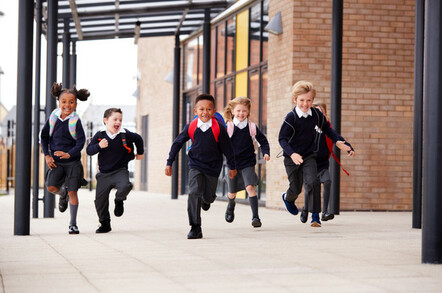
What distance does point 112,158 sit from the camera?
9.53 meters

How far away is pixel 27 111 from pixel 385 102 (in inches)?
298

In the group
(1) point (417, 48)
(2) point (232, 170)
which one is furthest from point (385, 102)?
(2) point (232, 170)

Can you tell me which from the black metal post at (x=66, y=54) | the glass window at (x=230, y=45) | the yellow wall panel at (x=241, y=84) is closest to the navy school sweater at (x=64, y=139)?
the black metal post at (x=66, y=54)

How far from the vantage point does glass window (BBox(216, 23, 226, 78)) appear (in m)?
19.8

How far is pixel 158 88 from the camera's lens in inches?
1099

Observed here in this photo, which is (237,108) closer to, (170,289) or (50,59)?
(50,59)

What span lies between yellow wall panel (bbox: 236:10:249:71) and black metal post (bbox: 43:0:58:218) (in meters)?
6.47

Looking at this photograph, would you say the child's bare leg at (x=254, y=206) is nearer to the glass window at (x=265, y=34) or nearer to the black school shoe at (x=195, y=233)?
the black school shoe at (x=195, y=233)

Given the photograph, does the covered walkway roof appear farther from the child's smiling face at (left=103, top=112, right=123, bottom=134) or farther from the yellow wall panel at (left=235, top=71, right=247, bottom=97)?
the child's smiling face at (left=103, top=112, right=123, bottom=134)

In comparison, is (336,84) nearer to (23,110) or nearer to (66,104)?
(66,104)

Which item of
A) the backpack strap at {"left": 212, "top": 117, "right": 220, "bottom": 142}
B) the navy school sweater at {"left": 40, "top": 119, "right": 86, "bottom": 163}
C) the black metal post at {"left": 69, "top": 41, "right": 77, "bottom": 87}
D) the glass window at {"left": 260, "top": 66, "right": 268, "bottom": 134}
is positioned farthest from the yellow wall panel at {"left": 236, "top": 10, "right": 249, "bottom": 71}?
the backpack strap at {"left": 212, "top": 117, "right": 220, "bottom": 142}

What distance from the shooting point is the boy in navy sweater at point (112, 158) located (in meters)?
9.48

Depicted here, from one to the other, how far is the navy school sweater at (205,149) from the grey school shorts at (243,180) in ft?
5.32

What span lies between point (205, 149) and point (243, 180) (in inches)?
79.4
